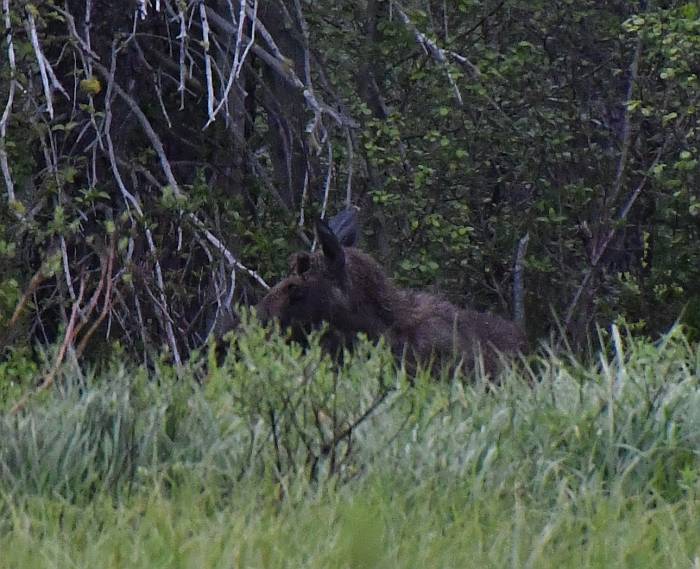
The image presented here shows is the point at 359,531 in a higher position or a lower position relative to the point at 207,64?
lower

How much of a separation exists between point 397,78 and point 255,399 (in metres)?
8.52

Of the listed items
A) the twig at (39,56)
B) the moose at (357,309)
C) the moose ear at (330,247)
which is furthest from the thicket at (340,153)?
the moose ear at (330,247)

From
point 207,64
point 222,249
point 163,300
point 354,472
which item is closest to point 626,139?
point 222,249

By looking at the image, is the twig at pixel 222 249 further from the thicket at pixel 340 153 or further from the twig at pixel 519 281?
the twig at pixel 519 281

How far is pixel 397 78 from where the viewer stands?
13195 millimetres

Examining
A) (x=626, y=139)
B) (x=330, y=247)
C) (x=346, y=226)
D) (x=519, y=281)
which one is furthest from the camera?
(x=519, y=281)

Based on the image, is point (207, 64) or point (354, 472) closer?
point (354, 472)

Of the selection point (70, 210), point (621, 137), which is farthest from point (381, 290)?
point (621, 137)

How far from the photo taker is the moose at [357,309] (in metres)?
8.82

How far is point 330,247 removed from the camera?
9031mm

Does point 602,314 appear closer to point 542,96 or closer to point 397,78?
point 542,96

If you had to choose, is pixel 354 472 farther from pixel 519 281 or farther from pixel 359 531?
pixel 519 281

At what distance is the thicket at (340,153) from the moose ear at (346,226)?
20 centimetres

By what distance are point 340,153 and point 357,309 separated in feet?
7.75
